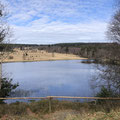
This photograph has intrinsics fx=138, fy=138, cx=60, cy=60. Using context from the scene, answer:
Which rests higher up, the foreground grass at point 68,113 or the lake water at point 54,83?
the foreground grass at point 68,113

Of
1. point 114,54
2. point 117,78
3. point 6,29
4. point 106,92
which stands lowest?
point 106,92

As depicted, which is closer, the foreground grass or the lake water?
the foreground grass

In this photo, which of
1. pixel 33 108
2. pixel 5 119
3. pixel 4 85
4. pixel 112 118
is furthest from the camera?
pixel 4 85

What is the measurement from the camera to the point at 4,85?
34.7 feet

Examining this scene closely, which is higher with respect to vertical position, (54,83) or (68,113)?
(68,113)

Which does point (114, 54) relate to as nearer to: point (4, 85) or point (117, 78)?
point (117, 78)

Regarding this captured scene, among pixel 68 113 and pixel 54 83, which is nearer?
pixel 68 113

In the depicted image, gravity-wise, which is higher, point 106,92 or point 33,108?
point 106,92

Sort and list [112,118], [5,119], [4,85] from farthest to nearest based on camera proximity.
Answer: [4,85]
[5,119]
[112,118]

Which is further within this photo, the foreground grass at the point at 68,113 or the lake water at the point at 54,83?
the lake water at the point at 54,83

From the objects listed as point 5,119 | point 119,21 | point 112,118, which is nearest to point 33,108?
point 5,119

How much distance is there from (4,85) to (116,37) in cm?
904

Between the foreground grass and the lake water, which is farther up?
the foreground grass

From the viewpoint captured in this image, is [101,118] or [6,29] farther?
[6,29]
